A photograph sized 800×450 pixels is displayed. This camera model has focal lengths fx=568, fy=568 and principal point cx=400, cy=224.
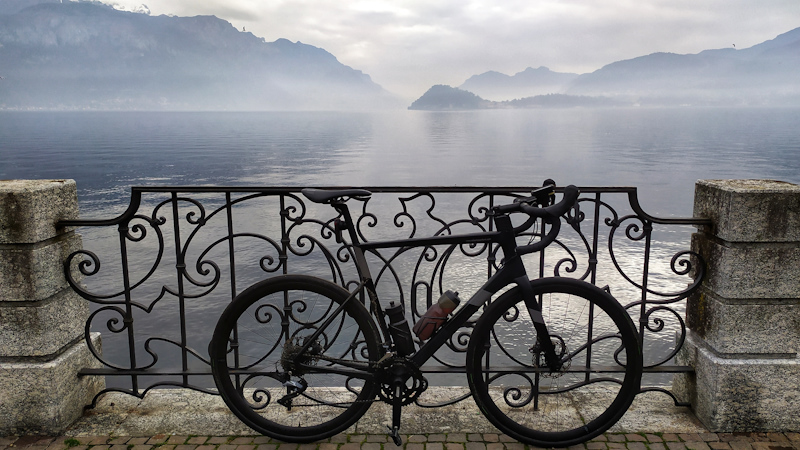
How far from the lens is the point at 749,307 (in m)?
3.62

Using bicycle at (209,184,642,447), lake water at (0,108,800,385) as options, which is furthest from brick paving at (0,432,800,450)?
lake water at (0,108,800,385)

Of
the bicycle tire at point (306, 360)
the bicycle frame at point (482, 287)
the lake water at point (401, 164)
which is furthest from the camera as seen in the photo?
the lake water at point (401, 164)

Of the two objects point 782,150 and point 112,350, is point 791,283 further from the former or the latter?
point 782,150

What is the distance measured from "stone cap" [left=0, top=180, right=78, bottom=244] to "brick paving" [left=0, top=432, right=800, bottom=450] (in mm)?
1318

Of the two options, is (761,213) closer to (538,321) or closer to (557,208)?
(557,208)

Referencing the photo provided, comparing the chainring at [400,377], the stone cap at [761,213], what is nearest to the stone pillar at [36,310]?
the chainring at [400,377]

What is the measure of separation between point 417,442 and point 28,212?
2.79 meters

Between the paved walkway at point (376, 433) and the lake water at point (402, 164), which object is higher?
the paved walkway at point (376, 433)

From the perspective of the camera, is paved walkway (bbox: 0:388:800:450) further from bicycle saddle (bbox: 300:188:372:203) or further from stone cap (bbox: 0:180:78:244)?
bicycle saddle (bbox: 300:188:372:203)

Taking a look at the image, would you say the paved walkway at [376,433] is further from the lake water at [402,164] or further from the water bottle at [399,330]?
the lake water at [402,164]

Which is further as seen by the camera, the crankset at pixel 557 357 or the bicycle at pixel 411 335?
the crankset at pixel 557 357

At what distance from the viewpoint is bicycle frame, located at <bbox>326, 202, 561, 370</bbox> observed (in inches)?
130

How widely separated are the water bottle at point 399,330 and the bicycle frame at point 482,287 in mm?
55

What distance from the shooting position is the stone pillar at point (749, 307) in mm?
3504
